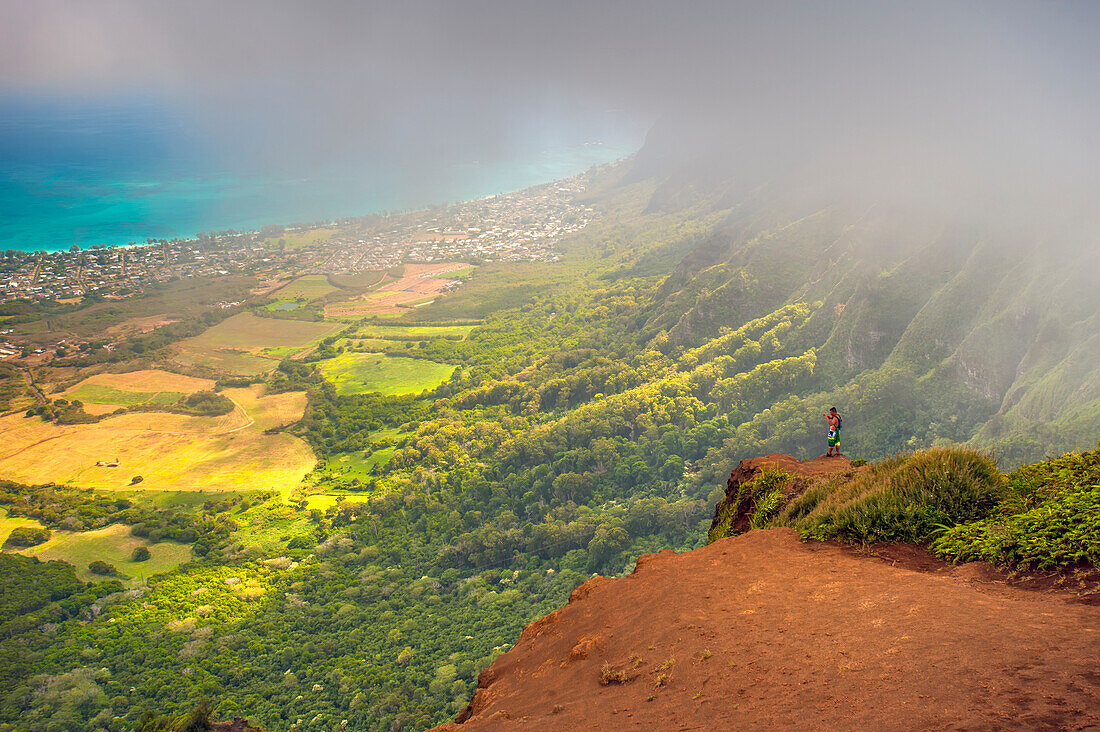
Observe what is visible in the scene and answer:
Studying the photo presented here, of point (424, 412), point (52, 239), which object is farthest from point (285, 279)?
point (424, 412)

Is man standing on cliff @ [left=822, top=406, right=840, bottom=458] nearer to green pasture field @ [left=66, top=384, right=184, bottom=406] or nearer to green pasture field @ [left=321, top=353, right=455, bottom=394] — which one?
green pasture field @ [left=321, top=353, right=455, bottom=394]

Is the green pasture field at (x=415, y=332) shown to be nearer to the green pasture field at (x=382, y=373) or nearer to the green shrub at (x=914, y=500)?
the green pasture field at (x=382, y=373)

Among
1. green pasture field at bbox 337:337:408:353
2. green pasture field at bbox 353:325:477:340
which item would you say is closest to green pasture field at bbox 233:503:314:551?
green pasture field at bbox 337:337:408:353

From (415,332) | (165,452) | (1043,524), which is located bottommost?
(165,452)

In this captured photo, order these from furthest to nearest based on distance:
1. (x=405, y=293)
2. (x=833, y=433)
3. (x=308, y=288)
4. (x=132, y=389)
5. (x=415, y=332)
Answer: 1. (x=308, y=288)
2. (x=405, y=293)
3. (x=415, y=332)
4. (x=132, y=389)
5. (x=833, y=433)

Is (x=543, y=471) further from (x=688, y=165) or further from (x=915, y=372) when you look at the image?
(x=688, y=165)

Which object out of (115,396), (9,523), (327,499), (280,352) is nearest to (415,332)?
(280,352)

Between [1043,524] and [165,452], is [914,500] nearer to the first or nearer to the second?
[1043,524]
